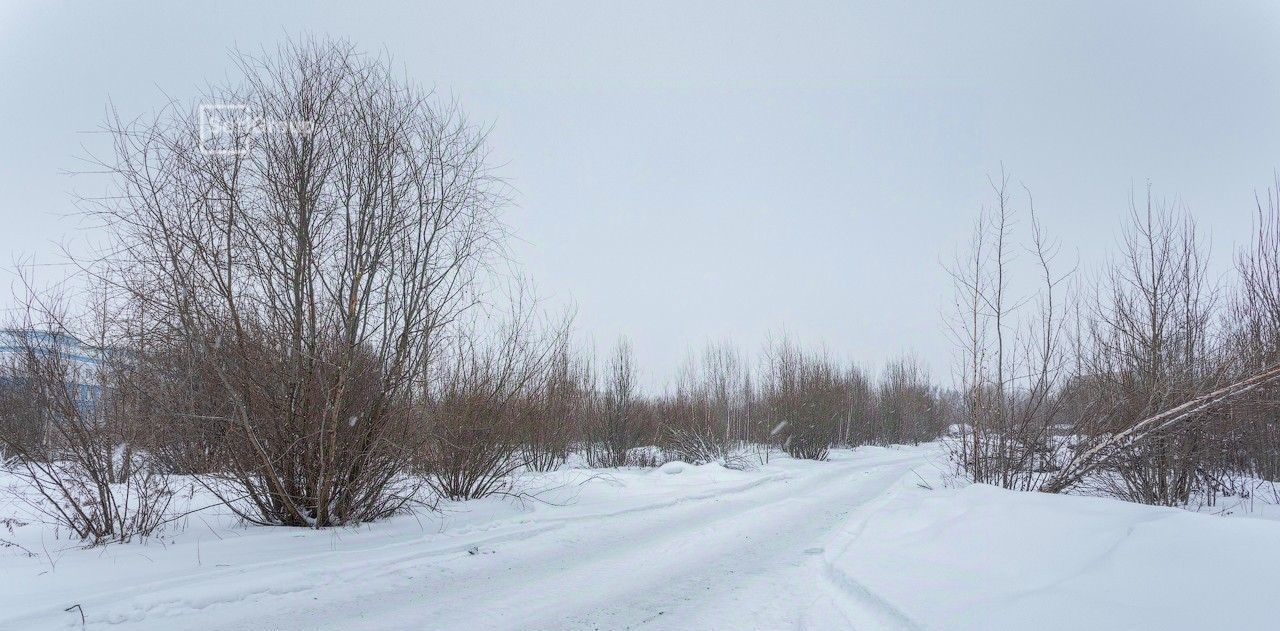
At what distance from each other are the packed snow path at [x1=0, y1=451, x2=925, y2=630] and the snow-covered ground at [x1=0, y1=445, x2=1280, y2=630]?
0.02 metres

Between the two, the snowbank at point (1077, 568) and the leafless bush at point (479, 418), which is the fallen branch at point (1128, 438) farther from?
the leafless bush at point (479, 418)

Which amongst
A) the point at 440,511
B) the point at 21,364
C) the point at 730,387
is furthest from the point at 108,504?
the point at 730,387

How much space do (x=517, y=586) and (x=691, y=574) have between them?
1.44m

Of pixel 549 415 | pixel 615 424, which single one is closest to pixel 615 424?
pixel 615 424

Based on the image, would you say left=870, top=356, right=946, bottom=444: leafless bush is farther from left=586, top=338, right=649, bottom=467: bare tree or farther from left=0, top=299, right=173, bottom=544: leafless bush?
left=0, top=299, right=173, bottom=544: leafless bush

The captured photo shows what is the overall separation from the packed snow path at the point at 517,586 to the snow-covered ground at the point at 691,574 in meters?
0.02

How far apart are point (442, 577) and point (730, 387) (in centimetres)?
2673

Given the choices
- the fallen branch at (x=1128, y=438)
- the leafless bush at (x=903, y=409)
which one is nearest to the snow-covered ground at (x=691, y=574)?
the fallen branch at (x=1128, y=438)

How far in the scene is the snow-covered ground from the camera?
3.04 m

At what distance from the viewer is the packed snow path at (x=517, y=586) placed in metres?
3.71

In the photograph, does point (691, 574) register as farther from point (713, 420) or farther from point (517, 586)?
point (713, 420)

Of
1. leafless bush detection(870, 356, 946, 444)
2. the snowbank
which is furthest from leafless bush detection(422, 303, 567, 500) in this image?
leafless bush detection(870, 356, 946, 444)

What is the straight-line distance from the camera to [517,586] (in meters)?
4.52

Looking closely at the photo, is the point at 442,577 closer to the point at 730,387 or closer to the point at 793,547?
the point at 793,547
